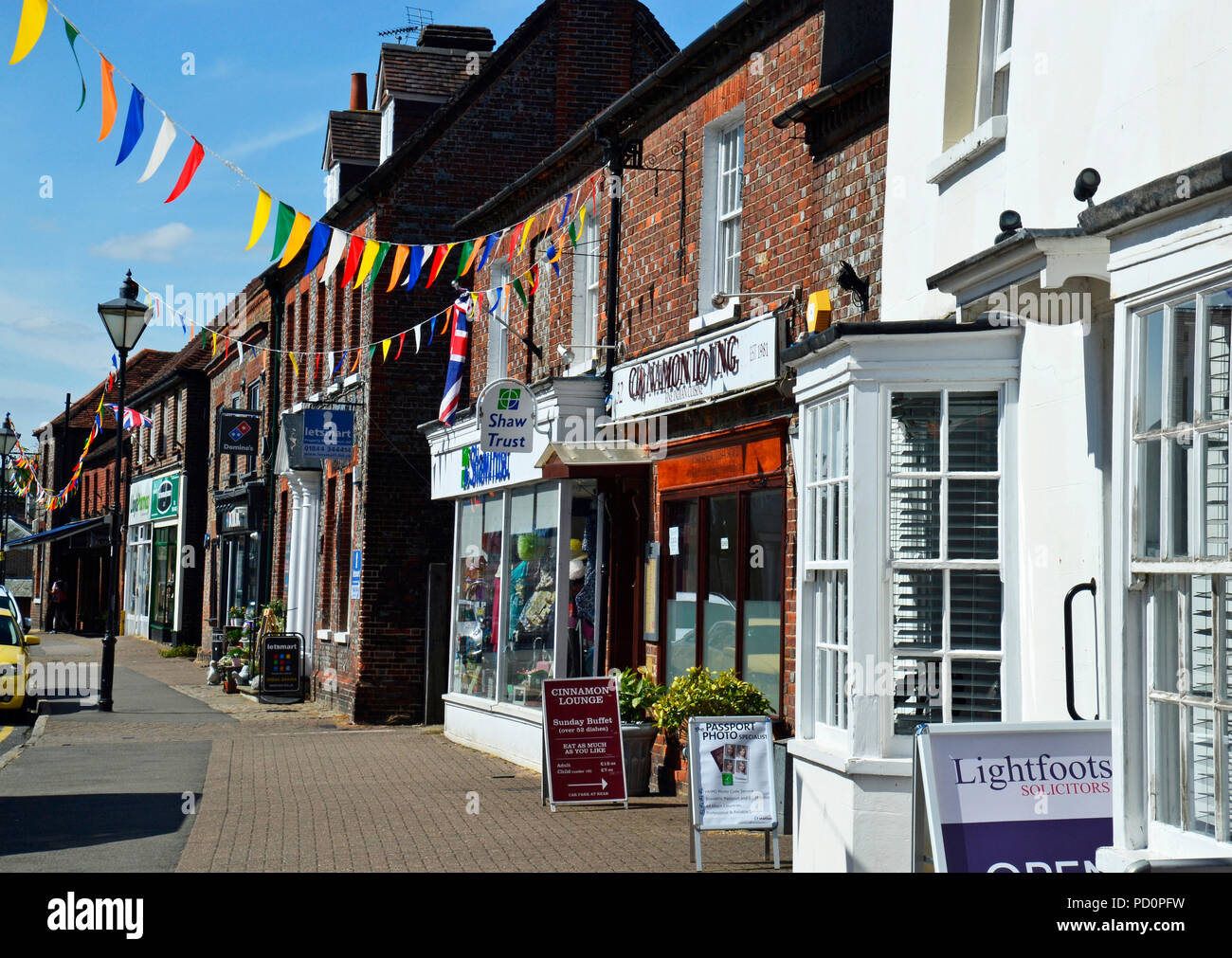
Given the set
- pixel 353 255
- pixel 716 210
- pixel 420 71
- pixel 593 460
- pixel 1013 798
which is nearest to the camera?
pixel 1013 798

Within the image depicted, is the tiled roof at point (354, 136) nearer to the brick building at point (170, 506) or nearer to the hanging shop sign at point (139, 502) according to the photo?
the brick building at point (170, 506)

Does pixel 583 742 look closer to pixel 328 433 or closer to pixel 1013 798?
pixel 1013 798

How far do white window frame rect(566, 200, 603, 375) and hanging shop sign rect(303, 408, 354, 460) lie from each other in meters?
6.37

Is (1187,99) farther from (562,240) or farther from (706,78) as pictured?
(562,240)

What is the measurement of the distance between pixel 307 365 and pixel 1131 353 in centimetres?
2233

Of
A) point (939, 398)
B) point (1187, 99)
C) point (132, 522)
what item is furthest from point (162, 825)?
point (132, 522)

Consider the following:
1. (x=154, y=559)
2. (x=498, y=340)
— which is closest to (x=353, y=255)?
(x=498, y=340)

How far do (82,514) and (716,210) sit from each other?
47.9 meters

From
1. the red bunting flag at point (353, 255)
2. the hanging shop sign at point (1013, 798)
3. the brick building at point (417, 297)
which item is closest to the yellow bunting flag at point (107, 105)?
the red bunting flag at point (353, 255)

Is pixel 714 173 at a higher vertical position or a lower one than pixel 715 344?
higher

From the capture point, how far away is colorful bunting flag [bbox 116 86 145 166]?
10734 mm

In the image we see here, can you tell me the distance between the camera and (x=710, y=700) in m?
10.9

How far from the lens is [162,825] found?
11.2 m
